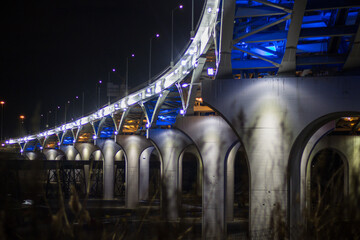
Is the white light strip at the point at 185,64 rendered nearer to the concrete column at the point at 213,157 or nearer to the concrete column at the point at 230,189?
the concrete column at the point at 213,157

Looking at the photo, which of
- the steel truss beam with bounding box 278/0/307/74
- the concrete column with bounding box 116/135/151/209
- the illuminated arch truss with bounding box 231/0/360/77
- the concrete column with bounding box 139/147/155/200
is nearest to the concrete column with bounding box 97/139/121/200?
the concrete column with bounding box 139/147/155/200

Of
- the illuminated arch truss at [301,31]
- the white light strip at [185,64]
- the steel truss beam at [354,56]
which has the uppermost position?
the white light strip at [185,64]

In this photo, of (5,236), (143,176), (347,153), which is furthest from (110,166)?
(5,236)

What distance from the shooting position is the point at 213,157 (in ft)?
113

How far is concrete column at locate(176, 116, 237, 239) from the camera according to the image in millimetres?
33906

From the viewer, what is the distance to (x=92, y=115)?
70.0m

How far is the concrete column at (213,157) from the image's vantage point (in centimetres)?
3391

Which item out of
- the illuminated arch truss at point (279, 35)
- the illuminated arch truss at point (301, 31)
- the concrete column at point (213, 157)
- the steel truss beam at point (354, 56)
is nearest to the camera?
the illuminated arch truss at point (301, 31)

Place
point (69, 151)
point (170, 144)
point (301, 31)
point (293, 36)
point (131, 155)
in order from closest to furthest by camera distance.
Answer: point (293, 36), point (301, 31), point (170, 144), point (131, 155), point (69, 151)

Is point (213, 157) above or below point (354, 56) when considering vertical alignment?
below

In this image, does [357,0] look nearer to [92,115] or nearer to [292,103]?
[292,103]

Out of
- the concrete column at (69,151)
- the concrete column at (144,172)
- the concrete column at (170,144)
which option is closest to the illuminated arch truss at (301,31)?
the concrete column at (170,144)

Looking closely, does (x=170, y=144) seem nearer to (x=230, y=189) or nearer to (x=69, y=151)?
(x=230, y=189)

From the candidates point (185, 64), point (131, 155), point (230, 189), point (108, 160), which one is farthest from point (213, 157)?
point (108, 160)
